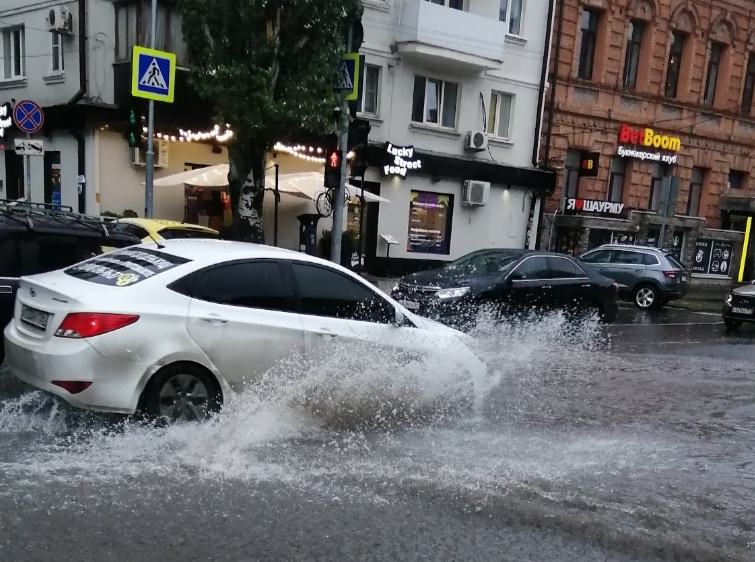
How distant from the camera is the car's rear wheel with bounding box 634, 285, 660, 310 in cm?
1816

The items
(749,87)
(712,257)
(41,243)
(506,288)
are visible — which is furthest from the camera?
(749,87)

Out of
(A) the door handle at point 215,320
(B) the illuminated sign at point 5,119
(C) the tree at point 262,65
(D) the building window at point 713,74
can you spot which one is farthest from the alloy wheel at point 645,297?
(B) the illuminated sign at point 5,119

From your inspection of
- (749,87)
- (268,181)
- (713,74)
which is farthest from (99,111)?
(749,87)

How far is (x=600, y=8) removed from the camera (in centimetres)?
2350

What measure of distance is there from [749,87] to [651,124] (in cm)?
684

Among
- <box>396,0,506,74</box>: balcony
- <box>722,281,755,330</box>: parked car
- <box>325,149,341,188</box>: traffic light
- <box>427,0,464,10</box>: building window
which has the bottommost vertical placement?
<box>722,281,755,330</box>: parked car

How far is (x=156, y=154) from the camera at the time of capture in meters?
16.7

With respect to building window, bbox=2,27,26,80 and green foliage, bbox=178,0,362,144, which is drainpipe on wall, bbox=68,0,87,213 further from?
green foliage, bbox=178,0,362,144

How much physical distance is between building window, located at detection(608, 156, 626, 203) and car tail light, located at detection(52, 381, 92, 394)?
76.0ft

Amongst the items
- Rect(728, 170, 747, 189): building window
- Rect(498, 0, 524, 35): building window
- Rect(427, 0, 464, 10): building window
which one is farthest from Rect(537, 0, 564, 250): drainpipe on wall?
Rect(728, 170, 747, 189): building window

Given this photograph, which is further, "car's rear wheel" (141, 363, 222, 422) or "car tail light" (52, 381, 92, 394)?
"car's rear wheel" (141, 363, 222, 422)

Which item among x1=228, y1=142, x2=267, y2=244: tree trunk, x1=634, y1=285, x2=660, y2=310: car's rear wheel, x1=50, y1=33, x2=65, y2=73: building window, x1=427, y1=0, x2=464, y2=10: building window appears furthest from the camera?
x1=427, y1=0, x2=464, y2=10: building window

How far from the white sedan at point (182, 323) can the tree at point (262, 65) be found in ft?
23.4

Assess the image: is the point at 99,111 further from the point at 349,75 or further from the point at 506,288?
the point at 506,288
